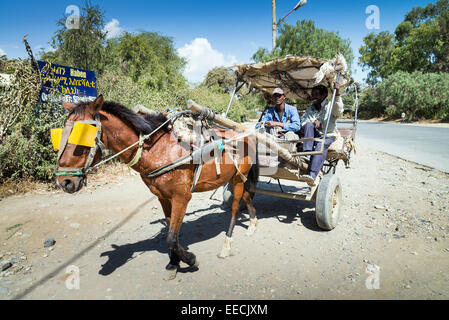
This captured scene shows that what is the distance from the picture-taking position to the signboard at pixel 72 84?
19.7 feet

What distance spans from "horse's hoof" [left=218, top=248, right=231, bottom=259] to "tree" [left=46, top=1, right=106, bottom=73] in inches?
402

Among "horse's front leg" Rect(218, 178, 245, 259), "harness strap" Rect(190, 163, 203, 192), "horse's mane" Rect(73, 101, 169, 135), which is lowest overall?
"horse's front leg" Rect(218, 178, 245, 259)

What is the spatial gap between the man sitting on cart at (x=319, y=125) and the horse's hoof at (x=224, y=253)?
5.29 feet

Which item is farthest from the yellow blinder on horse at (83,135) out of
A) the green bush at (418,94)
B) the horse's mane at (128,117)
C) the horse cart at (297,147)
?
the green bush at (418,94)

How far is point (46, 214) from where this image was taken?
4.53 m

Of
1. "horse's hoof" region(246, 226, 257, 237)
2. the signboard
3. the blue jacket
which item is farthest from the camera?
the signboard

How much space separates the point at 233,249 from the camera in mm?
3588

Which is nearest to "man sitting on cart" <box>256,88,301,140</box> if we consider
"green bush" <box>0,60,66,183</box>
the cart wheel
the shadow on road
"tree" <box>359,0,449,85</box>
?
the cart wheel

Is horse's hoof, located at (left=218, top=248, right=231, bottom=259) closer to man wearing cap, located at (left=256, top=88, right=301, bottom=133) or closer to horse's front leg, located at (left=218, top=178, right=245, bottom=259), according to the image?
horse's front leg, located at (left=218, top=178, right=245, bottom=259)

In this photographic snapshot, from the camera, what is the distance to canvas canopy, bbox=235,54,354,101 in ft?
11.5

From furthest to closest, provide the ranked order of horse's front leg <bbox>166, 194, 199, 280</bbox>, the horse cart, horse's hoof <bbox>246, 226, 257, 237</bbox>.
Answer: horse's hoof <bbox>246, 226, 257, 237</bbox>
the horse cart
horse's front leg <bbox>166, 194, 199, 280</bbox>

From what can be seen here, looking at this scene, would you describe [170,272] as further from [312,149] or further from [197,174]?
[312,149]

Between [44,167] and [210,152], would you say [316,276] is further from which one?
[44,167]

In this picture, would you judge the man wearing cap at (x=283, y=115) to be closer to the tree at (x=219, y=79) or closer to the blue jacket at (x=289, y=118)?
the blue jacket at (x=289, y=118)
